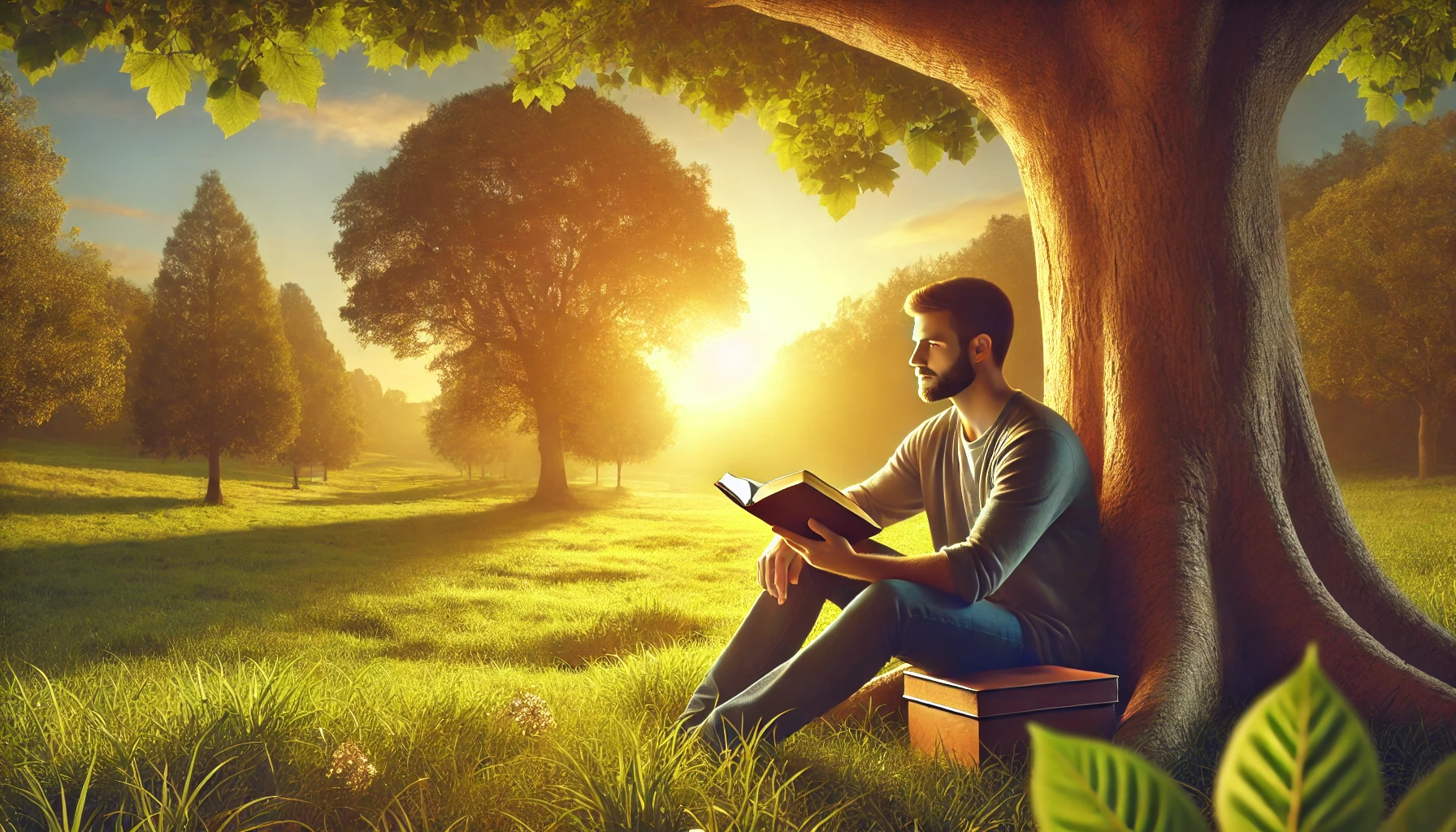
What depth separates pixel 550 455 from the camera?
72.6 feet

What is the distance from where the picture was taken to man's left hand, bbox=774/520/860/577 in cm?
317

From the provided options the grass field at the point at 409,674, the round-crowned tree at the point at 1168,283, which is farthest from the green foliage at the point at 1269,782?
the round-crowned tree at the point at 1168,283

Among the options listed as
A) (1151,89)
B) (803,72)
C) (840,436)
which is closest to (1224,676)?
(1151,89)

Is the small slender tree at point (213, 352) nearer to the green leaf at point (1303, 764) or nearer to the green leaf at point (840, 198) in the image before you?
the green leaf at point (840, 198)

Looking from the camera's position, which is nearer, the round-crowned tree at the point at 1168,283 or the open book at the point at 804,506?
the open book at the point at 804,506

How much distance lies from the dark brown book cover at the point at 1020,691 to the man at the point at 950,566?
0.25 ft

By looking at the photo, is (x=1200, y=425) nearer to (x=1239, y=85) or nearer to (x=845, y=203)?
(x=1239, y=85)

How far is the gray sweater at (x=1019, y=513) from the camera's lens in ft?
10.0

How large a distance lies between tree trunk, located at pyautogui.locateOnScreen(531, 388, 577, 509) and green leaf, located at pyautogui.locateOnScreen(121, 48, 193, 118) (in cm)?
1729

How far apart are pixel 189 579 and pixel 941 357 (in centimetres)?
1121

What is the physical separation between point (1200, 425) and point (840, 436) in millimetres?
30104

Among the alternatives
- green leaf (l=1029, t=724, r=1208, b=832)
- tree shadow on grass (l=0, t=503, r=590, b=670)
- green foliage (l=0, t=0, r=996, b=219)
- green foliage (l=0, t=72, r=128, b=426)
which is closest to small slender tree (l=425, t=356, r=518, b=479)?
tree shadow on grass (l=0, t=503, r=590, b=670)

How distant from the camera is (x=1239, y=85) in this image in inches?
161

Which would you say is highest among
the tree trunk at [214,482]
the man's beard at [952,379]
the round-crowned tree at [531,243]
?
the round-crowned tree at [531,243]
